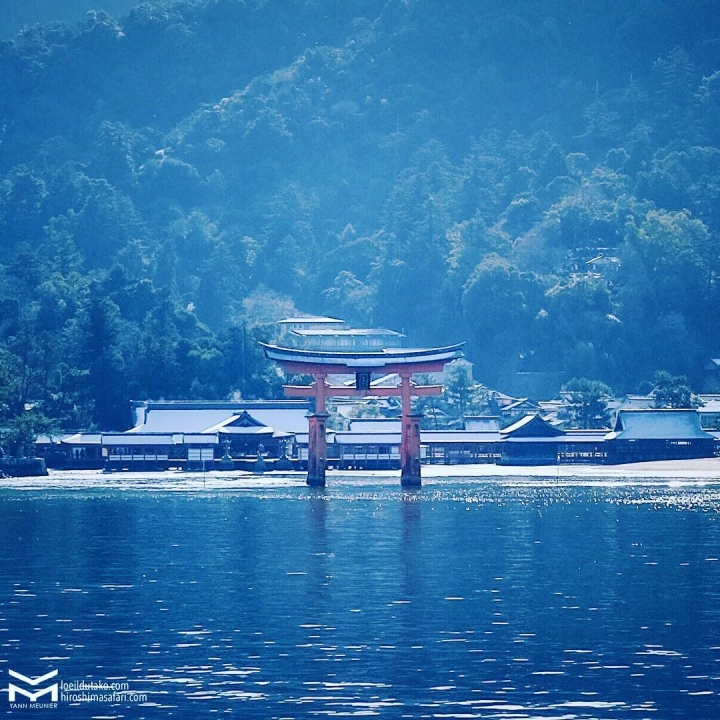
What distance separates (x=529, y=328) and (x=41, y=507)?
95.6 meters

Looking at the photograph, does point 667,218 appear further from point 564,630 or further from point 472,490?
point 564,630

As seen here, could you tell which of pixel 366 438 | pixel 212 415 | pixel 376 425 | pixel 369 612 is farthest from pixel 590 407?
pixel 369 612

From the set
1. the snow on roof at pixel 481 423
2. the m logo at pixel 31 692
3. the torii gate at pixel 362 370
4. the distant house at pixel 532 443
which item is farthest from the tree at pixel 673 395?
the m logo at pixel 31 692

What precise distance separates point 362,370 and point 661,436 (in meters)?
26.4

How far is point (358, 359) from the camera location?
98125 millimetres

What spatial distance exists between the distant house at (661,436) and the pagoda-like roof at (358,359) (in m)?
20.6

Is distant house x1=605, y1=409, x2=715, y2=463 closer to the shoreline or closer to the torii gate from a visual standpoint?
the shoreline

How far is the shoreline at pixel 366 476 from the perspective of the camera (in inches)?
3718

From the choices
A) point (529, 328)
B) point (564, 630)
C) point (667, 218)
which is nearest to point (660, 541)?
point (564, 630)

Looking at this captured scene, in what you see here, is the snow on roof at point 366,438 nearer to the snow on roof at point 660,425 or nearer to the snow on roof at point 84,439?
the snow on roof at point 660,425

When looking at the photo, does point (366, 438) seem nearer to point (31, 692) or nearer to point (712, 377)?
point (712, 377)

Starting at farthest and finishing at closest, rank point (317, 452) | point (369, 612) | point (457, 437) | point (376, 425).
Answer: point (457, 437), point (376, 425), point (317, 452), point (369, 612)

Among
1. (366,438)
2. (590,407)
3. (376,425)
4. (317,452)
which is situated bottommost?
(317,452)

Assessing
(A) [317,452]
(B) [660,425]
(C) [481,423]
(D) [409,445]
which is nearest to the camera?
(A) [317,452]
